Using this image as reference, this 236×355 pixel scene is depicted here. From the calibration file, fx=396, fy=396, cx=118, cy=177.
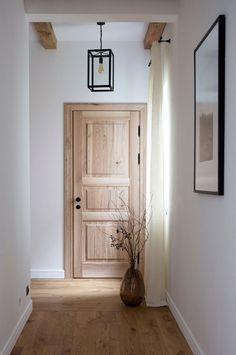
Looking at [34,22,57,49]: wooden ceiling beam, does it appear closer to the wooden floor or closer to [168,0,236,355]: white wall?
[168,0,236,355]: white wall

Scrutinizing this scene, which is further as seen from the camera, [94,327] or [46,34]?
[46,34]

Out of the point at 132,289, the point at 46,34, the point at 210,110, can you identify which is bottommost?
the point at 132,289

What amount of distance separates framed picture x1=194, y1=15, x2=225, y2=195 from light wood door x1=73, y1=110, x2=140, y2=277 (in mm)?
2099

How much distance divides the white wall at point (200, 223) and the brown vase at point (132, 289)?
0.28 meters

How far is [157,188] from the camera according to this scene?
12.1 feet

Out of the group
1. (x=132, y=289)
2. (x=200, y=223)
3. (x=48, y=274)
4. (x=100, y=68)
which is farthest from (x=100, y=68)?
(x=48, y=274)

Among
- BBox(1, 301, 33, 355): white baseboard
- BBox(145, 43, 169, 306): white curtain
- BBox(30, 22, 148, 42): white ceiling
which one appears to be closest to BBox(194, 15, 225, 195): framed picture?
BBox(145, 43, 169, 306): white curtain

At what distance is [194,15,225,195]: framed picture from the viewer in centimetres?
199

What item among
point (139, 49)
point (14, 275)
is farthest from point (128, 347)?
point (139, 49)

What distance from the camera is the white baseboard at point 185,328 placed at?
2563mm

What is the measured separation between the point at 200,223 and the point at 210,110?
0.72m

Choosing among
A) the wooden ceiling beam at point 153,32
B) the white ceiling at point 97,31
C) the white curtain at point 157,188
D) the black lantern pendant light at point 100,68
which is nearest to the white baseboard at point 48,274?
the white curtain at point 157,188

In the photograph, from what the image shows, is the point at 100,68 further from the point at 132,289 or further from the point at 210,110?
the point at 132,289

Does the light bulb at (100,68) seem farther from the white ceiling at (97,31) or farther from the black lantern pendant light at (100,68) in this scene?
the white ceiling at (97,31)
